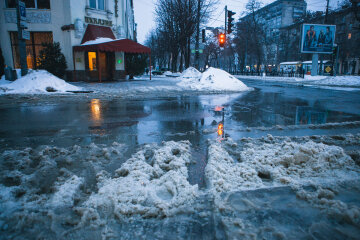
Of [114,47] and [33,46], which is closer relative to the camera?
[114,47]

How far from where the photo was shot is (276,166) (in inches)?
133

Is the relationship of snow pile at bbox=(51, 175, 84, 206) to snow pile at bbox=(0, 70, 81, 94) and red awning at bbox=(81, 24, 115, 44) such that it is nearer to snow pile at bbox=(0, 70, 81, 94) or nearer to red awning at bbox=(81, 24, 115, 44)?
snow pile at bbox=(0, 70, 81, 94)

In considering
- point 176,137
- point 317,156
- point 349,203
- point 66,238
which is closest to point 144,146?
point 176,137

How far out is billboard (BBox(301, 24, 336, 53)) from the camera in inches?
1243

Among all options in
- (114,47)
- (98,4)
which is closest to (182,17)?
(98,4)

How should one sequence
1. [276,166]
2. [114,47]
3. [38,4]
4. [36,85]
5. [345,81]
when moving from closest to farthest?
[276,166]
[36,85]
[114,47]
[38,4]
[345,81]

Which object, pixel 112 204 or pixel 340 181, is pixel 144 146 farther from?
pixel 340 181

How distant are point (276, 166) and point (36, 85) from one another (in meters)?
13.2

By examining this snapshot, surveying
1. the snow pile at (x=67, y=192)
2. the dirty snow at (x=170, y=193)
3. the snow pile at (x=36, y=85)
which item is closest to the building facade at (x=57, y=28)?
the snow pile at (x=36, y=85)

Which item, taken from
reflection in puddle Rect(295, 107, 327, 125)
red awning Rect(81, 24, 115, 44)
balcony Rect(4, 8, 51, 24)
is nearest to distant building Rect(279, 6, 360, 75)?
red awning Rect(81, 24, 115, 44)

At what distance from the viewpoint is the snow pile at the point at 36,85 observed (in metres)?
12.2

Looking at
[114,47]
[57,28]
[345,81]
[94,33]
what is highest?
[57,28]

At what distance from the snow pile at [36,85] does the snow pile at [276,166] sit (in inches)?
459

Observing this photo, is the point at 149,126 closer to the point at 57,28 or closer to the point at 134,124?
the point at 134,124
